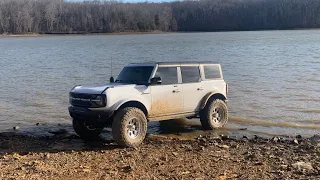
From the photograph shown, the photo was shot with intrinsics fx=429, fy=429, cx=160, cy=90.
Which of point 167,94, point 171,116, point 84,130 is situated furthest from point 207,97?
point 84,130

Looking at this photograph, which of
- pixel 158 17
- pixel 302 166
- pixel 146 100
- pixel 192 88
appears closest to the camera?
pixel 302 166

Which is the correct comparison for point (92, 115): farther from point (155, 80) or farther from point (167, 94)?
point (167, 94)

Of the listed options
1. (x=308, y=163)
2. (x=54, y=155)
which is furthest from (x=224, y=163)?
(x=54, y=155)

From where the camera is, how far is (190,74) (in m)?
11.2

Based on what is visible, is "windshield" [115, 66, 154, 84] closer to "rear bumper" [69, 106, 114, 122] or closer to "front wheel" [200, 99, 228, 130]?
"rear bumper" [69, 106, 114, 122]

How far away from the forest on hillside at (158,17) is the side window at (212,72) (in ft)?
436

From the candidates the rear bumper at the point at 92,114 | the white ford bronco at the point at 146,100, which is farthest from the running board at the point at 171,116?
the rear bumper at the point at 92,114

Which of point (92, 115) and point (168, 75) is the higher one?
point (168, 75)

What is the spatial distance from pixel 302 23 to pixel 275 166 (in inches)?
5458

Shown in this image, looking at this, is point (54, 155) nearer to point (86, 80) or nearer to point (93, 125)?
point (93, 125)

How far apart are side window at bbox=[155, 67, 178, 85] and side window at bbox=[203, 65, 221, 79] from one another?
3.86ft

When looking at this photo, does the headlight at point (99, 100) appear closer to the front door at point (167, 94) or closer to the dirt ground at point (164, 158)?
the dirt ground at point (164, 158)

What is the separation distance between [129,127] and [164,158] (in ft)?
4.92

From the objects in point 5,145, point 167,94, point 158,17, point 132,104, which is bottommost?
point 5,145
